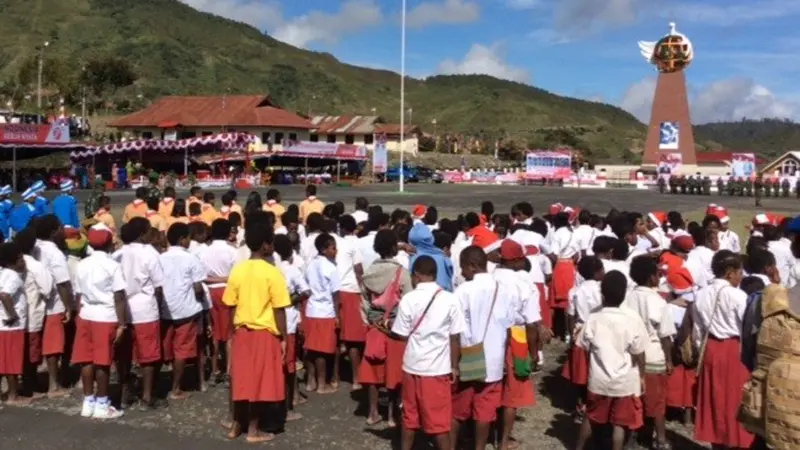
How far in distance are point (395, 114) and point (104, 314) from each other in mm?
132849

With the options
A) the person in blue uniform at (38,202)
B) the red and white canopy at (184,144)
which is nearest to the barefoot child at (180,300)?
the person in blue uniform at (38,202)

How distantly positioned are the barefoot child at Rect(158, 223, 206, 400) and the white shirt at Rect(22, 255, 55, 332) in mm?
1071

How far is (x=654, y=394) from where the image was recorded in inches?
240

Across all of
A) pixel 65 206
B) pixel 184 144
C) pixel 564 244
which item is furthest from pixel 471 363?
pixel 184 144

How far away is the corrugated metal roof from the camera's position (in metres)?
66.1

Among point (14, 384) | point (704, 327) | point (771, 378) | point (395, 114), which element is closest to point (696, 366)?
point (704, 327)

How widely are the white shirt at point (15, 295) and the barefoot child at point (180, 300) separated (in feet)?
3.86

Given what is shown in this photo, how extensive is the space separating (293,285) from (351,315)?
28.9 inches

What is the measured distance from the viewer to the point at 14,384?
7.41 m

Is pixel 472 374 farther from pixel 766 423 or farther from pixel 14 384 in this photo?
pixel 14 384

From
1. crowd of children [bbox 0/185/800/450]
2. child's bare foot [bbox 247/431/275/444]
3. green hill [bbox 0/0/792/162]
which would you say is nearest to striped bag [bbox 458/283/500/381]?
crowd of children [bbox 0/185/800/450]

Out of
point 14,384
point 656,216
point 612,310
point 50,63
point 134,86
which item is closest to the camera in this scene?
point 612,310

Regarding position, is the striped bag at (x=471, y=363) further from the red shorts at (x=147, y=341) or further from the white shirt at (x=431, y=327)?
the red shorts at (x=147, y=341)

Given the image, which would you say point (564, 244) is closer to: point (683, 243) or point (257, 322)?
point (683, 243)
